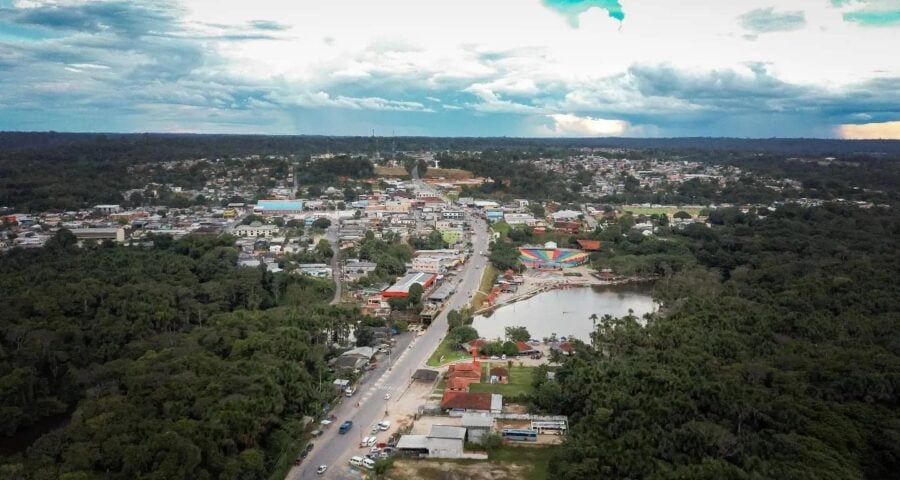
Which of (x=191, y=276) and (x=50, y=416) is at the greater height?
(x=191, y=276)

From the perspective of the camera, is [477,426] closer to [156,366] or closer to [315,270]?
[156,366]

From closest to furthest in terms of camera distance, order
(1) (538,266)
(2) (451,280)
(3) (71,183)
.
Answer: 1. (2) (451,280)
2. (1) (538,266)
3. (3) (71,183)

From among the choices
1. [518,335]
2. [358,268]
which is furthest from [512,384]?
[358,268]

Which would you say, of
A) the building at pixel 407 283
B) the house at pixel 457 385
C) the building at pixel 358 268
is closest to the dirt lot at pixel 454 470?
the house at pixel 457 385

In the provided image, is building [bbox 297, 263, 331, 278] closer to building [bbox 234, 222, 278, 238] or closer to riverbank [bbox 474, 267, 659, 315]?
riverbank [bbox 474, 267, 659, 315]

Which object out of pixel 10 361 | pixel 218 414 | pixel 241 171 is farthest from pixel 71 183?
pixel 218 414

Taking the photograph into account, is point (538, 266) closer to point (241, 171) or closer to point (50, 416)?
point (50, 416)

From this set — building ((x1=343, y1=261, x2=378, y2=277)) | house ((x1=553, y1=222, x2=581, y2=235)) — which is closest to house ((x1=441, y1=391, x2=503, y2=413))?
building ((x1=343, y1=261, x2=378, y2=277))
